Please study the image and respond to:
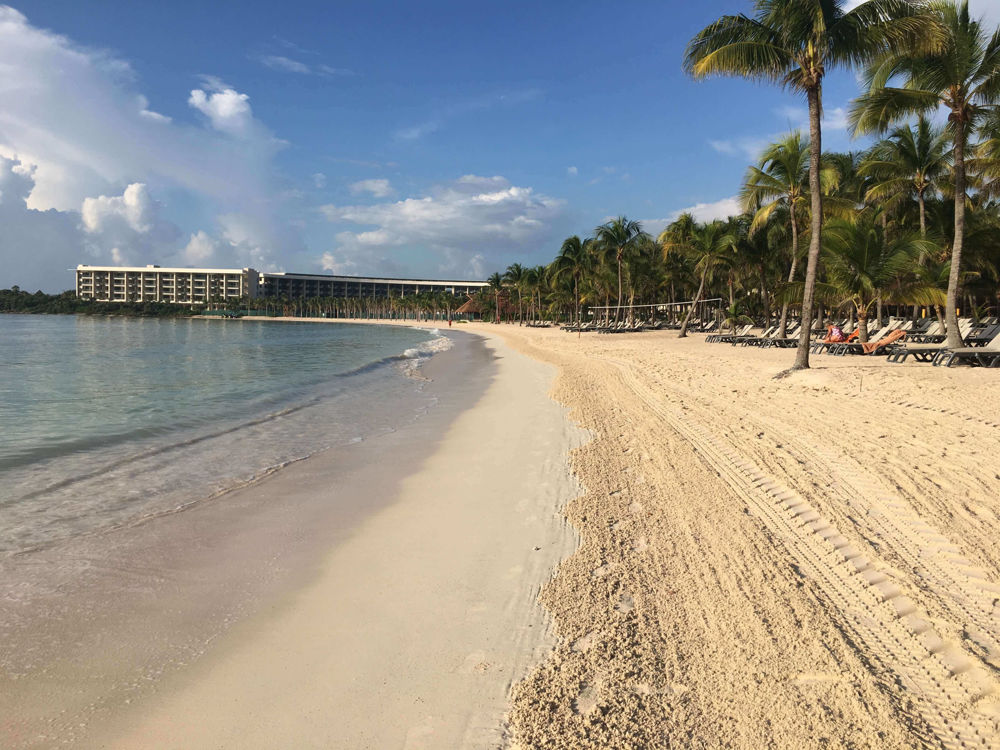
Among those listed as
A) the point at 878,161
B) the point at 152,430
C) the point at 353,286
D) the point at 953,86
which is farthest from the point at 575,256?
the point at 353,286

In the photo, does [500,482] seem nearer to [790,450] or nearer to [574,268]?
[790,450]

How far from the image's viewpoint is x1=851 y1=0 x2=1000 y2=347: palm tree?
13828mm

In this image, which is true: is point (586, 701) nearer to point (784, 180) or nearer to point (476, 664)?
point (476, 664)

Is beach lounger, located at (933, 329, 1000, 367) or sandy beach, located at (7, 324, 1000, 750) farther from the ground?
beach lounger, located at (933, 329, 1000, 367)

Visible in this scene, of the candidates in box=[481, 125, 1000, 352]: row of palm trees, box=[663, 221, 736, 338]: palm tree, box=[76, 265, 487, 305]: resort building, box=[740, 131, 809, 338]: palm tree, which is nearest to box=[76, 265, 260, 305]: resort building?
box=[76, 265, 487, 305]: resort building

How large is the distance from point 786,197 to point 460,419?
22.5m

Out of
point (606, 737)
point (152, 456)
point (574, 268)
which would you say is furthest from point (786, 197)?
point (574, 268)

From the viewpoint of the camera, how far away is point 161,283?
158 m

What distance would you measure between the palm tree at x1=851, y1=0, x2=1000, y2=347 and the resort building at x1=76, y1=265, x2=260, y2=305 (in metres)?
162

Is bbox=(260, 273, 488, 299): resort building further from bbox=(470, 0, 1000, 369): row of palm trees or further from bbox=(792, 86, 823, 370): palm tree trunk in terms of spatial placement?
bbox=(792, 86, 823, 370): palm tree trunk

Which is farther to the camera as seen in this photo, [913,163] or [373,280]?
[373,280]

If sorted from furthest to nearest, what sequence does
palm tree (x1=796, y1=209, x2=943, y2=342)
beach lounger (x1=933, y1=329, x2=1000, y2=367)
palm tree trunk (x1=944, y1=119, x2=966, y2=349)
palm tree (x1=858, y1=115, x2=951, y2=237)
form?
1. palm tree (x1=858, y1=115, x2=951, y2=237)
2. palm tree (x1=796, y1=209, x2=943, y2=342)
3. palm tree trunk (x1=944, y1=119, x2=966, y2=349)
4. beach lounger (x1=933, y1=329, x2=1000, y2=367)

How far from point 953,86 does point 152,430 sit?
1940cm

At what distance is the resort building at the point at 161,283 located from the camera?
516 feet
